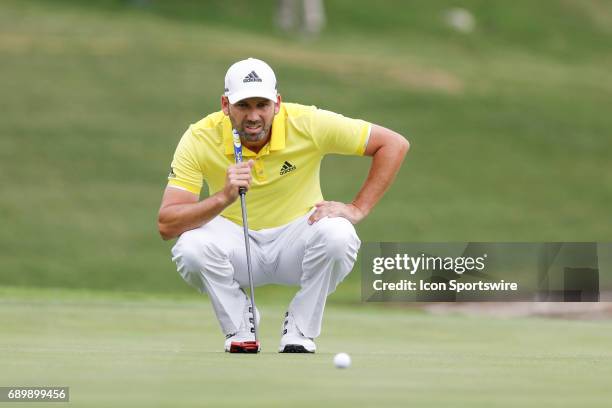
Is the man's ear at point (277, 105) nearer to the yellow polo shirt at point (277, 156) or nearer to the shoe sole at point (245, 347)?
the yellow polo shirt at point (277, 156)

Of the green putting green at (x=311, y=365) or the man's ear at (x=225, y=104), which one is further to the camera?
the man's ear at (x=225, y=104)

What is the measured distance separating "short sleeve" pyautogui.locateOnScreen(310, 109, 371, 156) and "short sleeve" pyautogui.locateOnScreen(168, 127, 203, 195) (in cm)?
67

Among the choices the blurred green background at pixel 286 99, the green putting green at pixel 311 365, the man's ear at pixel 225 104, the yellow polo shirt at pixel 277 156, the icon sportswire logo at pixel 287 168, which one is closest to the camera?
the green putting green at pixel 311 365

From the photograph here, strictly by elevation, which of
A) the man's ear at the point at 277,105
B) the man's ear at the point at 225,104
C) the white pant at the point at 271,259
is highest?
the man's ear at the point at 277,105

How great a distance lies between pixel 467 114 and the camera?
33531 millimetres

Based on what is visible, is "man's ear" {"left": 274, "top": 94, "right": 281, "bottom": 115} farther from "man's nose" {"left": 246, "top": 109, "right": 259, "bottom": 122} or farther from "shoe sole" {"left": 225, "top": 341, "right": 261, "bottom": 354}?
"shoe sole" {"left": 225, "top": 341, "right": 261, "bottom": 354}

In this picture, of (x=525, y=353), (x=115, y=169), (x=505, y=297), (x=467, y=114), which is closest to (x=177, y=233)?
(x=525, y=353)

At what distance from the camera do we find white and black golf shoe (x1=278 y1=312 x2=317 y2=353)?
7430mm

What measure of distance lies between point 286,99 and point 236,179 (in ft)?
79.6

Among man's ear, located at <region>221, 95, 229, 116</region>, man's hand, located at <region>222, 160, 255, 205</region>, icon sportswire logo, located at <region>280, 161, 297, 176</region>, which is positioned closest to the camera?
man's hand, located at <region>222, 160, 255, 205</region>

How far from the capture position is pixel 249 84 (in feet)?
24.1

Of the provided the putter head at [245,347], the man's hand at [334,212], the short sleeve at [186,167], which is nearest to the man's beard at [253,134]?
the short sleeve at [186,167]

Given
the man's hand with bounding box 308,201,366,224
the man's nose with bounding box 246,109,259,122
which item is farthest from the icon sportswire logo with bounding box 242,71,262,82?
the man's hand with bounding box 308,201,366,224

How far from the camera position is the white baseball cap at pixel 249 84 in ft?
24.1
